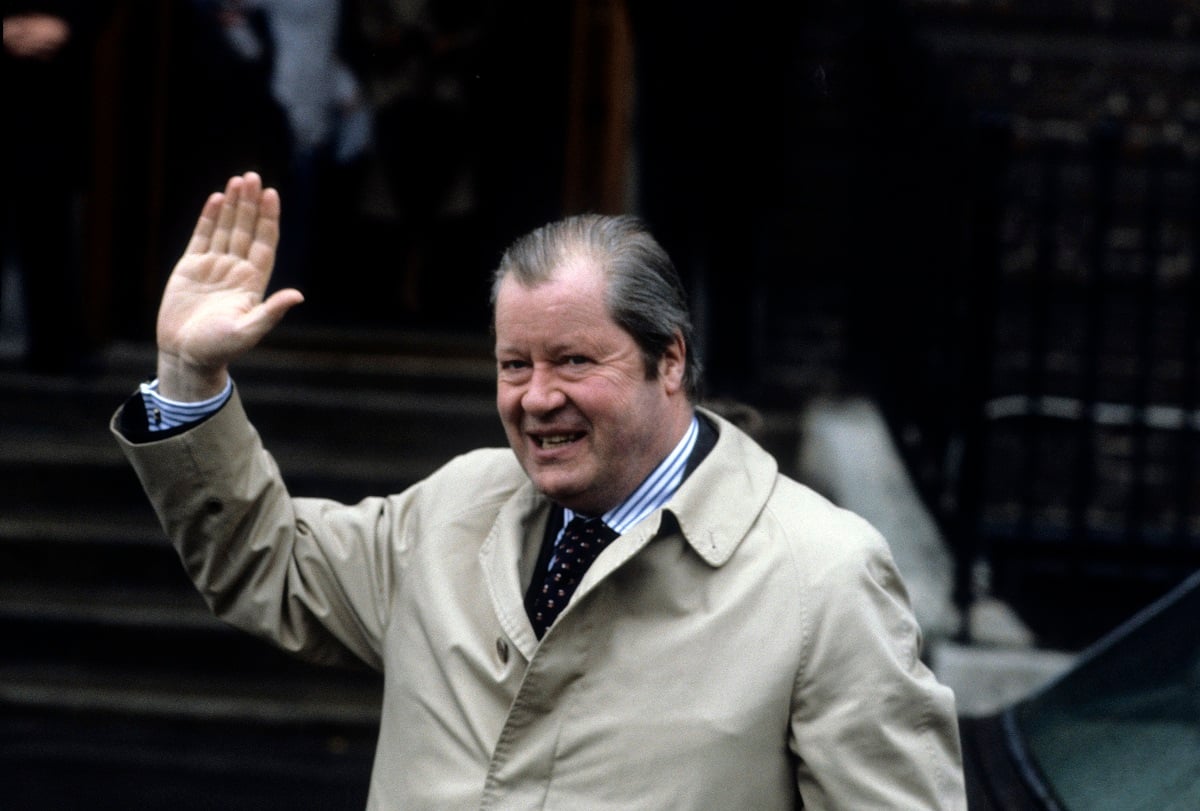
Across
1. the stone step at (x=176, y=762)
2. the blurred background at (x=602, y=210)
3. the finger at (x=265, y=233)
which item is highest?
the finger at (x=265, y=233)

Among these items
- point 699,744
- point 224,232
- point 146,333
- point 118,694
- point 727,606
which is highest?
point 224,232

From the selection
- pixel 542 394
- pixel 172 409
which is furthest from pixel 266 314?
pixel 542 394

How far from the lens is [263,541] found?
2.70 metres

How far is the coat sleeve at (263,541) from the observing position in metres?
2.63

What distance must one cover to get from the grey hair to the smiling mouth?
0.48 feet

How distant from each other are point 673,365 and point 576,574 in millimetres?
351

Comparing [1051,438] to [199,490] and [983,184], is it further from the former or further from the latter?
[199,490]

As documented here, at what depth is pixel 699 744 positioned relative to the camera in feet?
7.66

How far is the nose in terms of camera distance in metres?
2.51

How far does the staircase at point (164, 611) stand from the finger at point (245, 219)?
7.66 ft

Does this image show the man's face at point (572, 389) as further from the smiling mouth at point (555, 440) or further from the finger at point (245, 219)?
the finger at point (245, 219)

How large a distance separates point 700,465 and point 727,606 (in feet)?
0.86

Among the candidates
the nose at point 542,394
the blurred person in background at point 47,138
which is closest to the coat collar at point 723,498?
the nose at point 542,394

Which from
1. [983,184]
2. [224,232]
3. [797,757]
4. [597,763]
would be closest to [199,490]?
[224,232]
